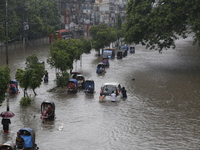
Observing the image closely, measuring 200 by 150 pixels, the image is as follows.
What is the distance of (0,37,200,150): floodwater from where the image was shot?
19672mm

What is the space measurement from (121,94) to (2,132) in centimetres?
1308

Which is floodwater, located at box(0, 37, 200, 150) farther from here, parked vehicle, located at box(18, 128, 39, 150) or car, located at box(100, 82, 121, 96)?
parked vehicle, located at box(18, 128, 39, 150)

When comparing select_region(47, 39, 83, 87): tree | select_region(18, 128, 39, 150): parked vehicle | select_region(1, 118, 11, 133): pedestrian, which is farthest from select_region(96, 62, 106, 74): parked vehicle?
select_region(18, 128, 39, 150): parked vehicle

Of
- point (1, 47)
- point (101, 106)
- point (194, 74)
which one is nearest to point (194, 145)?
point (101, 106)

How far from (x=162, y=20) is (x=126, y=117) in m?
21.0

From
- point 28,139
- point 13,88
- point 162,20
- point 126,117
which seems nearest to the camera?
point 28,139

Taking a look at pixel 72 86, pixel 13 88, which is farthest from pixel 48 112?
pixel 13 88

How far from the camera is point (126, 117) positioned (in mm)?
24578

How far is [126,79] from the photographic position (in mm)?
39281

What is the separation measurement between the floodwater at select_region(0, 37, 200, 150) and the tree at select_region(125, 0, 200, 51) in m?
5.09

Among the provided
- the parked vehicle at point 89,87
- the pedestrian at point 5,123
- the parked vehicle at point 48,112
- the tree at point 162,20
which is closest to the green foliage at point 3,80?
the pedestrian at point 5,123

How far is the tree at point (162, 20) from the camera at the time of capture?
134ft

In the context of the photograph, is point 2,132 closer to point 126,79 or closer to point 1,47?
point 126,79

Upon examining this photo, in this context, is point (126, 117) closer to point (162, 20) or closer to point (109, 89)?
point (109, 89)
